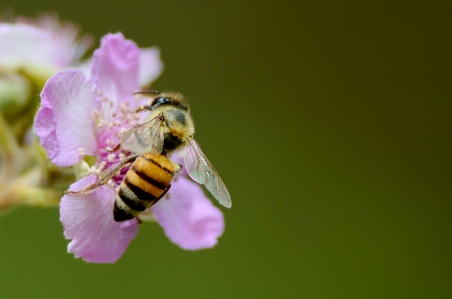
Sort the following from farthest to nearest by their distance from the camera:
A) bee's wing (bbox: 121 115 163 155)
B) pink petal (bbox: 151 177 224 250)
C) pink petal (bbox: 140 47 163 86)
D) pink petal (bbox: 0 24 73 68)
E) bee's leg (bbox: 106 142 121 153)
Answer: pink petal (bbox: 140 47 163 86)
pink petal (bbox: 0 24 73 68)
pink petal (bbox: 151 177 224 250)
bee's leg (bbox: 106 142 121 153)
bee's wing (bbox: 121 115 163 155)

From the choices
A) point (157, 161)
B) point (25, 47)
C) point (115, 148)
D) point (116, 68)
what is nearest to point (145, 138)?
point (157, 161)

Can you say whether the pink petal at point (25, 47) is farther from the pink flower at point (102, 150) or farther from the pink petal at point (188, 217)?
the pink petal at point (188, 217)

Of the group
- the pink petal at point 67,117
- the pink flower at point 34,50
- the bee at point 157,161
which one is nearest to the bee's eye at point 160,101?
the bee at point 157,161

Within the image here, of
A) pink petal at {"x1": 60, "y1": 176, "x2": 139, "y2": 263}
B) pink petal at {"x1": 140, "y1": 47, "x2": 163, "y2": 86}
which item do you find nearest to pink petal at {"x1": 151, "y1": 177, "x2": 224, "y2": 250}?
pink petal at {"x1": 60, "y1": 176, "x2": 139, "y2": 263}

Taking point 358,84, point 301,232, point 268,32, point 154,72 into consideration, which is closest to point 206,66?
point 268,32

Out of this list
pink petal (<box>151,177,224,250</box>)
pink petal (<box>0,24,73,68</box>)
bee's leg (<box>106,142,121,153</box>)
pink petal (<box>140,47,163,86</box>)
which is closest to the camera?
→ bee's leg (<box>106,142,121,153</box>)

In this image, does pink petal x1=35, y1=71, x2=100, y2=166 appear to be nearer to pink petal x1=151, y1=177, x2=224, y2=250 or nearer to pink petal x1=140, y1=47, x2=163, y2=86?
pink petal x1=151, y1=177, x2=224, y2=250

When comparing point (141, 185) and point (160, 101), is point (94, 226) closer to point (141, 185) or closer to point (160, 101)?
point (141, 185)
